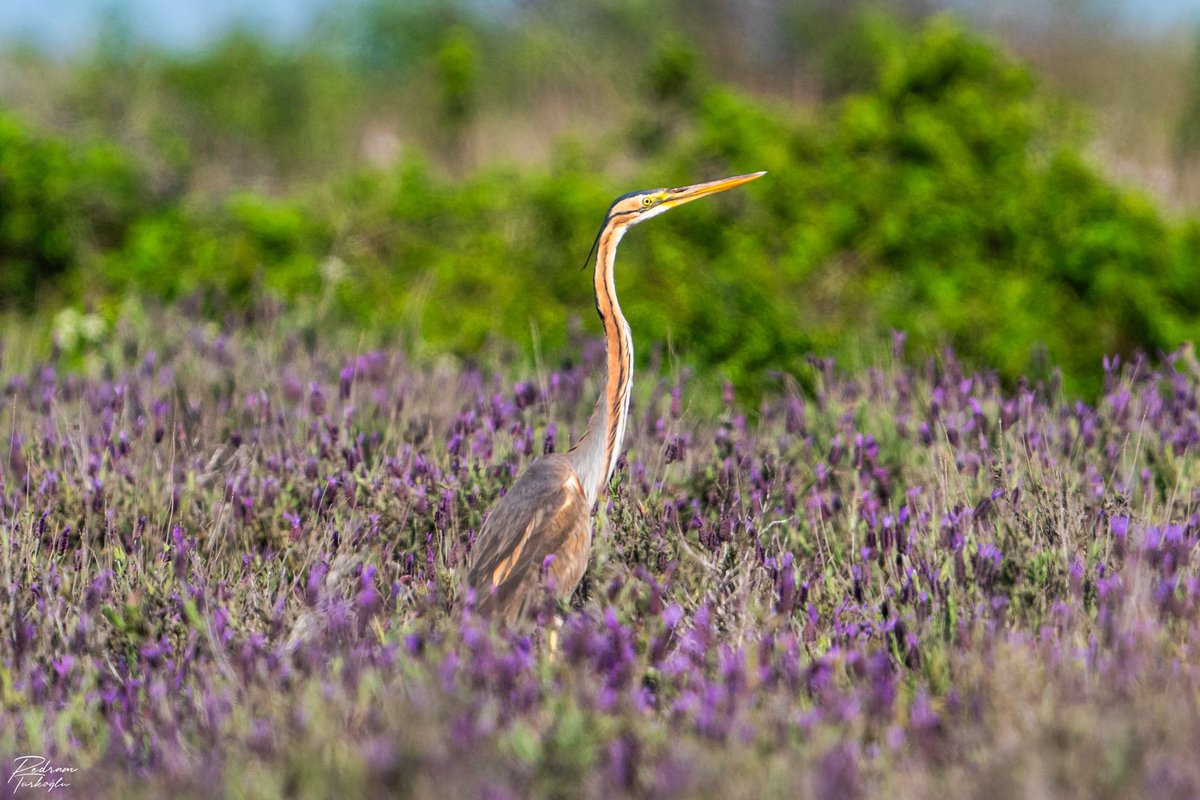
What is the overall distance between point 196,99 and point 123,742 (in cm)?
1187

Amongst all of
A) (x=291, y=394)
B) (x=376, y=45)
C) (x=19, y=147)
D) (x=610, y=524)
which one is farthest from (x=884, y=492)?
(x=376, y=45)

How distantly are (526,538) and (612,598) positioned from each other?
0.37 m

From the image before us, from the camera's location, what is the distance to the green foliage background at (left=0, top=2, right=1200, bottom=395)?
6410mm

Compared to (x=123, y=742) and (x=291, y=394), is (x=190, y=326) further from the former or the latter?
(x=123, y=742)

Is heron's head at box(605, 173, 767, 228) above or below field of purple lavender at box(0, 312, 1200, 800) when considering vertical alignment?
above

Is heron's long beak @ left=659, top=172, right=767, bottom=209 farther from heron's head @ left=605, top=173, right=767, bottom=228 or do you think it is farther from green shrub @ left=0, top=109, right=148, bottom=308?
green shrub @ left=0, top=109, right=148, bottom=308

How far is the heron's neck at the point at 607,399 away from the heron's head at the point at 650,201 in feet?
0.15

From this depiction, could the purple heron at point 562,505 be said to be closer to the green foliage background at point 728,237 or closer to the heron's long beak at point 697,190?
the heron's long beak at point 697,190

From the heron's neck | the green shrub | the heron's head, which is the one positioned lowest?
the green shrub

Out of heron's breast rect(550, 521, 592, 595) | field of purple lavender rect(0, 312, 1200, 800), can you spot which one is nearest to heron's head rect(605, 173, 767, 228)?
field of purple lavender rect(0, 312, 1200, 800)

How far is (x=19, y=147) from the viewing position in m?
8.27

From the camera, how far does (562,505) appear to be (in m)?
3.37

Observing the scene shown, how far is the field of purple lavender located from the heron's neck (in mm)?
155

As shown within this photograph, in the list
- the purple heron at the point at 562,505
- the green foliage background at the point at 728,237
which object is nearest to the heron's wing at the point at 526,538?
the purple heron at the point at 562,505
